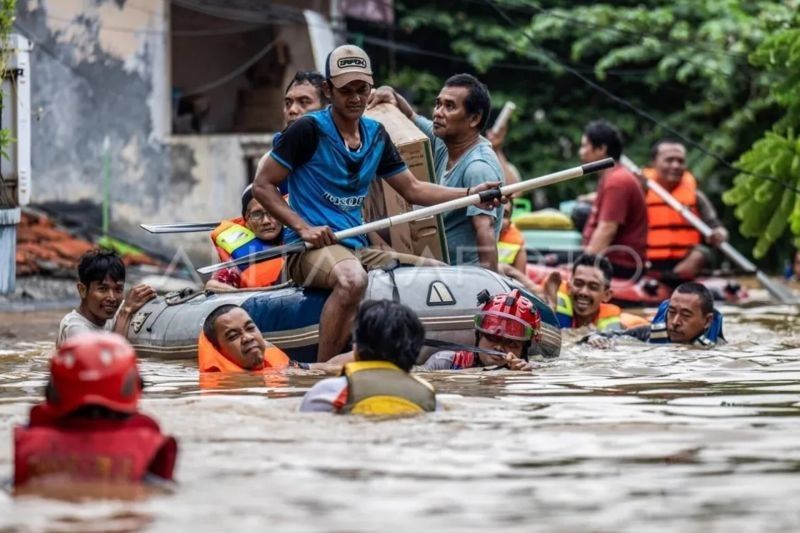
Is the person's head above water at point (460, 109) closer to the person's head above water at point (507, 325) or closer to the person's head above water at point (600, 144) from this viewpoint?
the person's head above water at point (507, 325)

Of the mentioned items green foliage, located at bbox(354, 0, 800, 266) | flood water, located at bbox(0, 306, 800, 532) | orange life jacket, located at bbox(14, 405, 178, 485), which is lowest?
flood water, located at bbox(0, 306, 800, 532)

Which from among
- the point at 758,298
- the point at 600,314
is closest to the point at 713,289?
the point at 758,298

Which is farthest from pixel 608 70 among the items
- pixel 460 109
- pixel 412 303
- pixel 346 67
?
pixel 346 67

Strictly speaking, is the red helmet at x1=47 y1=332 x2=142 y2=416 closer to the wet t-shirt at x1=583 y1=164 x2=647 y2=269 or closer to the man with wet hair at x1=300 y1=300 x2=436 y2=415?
the man with wet hair at x1=300 y1=300 x2=436 y2=415

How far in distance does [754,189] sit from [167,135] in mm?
7414

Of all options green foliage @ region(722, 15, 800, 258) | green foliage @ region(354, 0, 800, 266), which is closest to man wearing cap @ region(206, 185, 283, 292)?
green foliage @ region(722, 15, 800, 258)

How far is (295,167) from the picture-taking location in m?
9.44

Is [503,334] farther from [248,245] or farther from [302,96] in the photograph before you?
[302,96]

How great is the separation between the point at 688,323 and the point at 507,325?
236cm

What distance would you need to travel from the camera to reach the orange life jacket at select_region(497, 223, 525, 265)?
44.0 feet

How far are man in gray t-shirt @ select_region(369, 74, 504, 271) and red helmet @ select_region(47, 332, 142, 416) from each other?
513 centimetres

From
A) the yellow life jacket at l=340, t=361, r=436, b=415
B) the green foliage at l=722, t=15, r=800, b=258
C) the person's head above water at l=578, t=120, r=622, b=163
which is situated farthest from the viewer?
the person's head above water at l=578, t=120, r=622, b=163

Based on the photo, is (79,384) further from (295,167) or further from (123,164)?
(123,164)

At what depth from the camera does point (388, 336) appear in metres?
6.86
